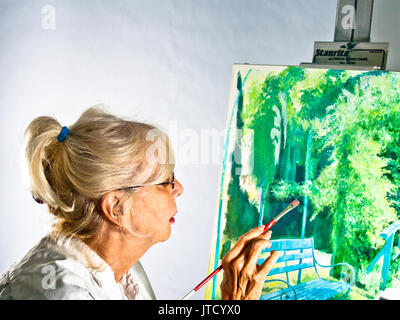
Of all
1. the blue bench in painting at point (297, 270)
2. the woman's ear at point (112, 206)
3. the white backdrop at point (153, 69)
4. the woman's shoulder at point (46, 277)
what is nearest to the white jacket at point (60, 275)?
the woman's shoulder at point (46, 277)

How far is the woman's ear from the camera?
4.97 feet

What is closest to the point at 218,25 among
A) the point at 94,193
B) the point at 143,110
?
the point at 143,110

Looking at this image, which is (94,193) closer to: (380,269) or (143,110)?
(143,110)

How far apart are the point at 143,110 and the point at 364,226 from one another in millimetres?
975

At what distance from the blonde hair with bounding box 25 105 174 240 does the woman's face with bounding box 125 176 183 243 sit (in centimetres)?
5

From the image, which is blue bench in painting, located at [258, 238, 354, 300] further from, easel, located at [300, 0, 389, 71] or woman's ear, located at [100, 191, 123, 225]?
easel, located at [300, 0, 389, 71]

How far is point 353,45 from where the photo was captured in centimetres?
165

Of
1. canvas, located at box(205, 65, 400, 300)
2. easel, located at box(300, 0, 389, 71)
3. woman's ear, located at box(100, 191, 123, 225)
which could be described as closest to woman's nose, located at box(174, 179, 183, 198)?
canvas, located at box(205, 65, 400, 300)

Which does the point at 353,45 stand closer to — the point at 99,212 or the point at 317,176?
the point at 317,176

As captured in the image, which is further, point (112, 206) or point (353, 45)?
point (353, 45)

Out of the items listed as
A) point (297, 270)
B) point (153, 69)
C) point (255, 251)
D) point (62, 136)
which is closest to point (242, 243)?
point (255, 251)

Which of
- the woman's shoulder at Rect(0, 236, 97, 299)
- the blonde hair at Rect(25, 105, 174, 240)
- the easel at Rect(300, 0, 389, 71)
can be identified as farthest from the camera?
the easel at Rect(300, 0, 389, 71)

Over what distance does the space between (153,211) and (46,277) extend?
43 centimetres

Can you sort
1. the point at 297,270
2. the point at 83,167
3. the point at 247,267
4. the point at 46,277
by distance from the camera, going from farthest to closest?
the point at 297,270
the point at 247,267
the point at 83,167
the point at 46,277
